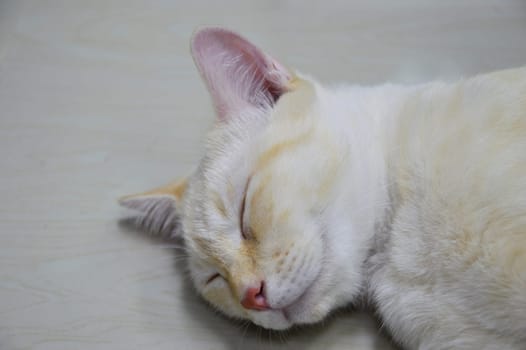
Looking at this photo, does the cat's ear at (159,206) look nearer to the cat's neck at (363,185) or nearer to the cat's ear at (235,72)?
the cat's ear at (235,72)

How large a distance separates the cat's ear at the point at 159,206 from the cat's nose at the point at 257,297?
347 millimetres

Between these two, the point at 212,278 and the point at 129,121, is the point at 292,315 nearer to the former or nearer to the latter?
the point at 212,278

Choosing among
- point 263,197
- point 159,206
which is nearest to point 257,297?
point 263,197

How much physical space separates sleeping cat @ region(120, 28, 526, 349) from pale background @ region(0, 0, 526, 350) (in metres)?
0.18

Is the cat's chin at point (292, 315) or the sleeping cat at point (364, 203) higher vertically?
the sleeping cat at point (364, 203)

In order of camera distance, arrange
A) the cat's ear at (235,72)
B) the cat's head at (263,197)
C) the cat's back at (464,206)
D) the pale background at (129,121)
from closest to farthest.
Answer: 1. the cat's back at (464,206)
2. the cat's head at (263,197)
3. the cat's ear at (235,72)
4. the pale background at (129,121)

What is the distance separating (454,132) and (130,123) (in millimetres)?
938

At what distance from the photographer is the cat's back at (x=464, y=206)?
0.80m

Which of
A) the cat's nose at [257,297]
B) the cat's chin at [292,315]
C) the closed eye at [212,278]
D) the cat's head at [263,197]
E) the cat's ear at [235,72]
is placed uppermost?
the cat's ear at [235,72]

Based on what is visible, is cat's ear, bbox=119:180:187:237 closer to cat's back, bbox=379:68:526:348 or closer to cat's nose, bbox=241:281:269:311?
cat's nose, bbox=241:281:269:311

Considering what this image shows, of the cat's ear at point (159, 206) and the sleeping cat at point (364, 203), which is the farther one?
the cat's ear at point (159, 206)

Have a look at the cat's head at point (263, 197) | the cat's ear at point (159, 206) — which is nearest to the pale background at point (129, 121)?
the cat's ear at point (159, 206)

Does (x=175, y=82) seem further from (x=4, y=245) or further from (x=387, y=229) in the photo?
(x=387, y=229)

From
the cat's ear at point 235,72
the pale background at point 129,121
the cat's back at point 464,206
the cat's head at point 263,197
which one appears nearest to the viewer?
the cat's back at point 464,206
